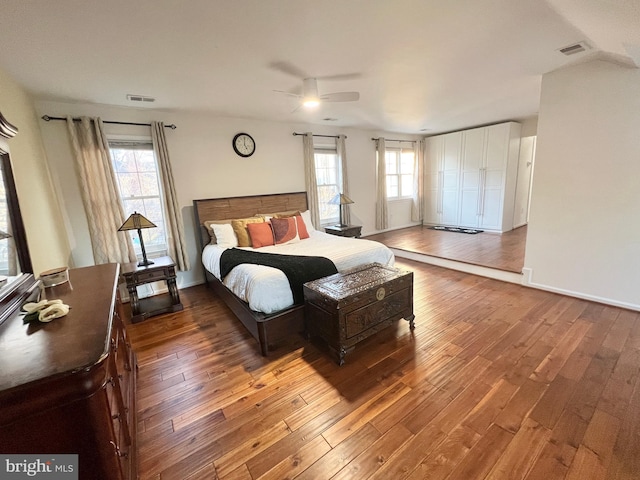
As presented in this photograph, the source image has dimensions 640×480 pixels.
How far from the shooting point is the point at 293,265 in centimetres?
258

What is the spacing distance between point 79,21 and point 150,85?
1073mm

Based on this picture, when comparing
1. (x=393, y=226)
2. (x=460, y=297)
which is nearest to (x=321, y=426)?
(x=460, y=297)

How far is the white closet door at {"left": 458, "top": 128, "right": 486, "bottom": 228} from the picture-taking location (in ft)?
19.4

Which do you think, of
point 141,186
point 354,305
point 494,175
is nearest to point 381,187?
point 494,175

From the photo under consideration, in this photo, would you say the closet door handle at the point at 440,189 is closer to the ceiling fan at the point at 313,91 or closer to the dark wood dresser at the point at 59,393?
the ceiling fan at the point at 313,91

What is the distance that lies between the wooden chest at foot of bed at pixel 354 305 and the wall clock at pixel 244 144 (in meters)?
2.72

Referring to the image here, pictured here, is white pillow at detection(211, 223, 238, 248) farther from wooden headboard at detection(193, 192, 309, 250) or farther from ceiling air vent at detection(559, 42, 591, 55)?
ceiling air vent at detection(559, 42, 591, 55)

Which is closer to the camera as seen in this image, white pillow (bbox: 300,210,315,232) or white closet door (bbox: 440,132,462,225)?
white pillow (bbox: 300,210,315,232)

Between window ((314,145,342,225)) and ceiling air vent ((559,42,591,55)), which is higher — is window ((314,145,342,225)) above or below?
below

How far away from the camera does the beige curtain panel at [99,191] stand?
3.11 meters

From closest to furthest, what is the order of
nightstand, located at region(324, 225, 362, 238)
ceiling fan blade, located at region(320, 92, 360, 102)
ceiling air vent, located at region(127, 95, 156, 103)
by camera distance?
ceiling fan blade, located at region(320, 92, 360, 102) → ceiling air vent, located at region(127, 95, 156, 103) → nightstand, located at region(324, 225, 362, 238)

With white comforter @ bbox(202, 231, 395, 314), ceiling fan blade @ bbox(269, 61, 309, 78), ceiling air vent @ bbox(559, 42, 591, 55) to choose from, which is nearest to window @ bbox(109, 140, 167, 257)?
white comforter @ bbox(202, 231, 395, 314)

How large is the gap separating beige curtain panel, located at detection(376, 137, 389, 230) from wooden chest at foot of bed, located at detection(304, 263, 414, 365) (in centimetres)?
371

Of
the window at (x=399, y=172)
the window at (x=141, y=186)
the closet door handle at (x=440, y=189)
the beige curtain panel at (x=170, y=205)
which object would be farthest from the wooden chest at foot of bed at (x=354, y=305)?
the closet door handle at (x=440, y=189)
